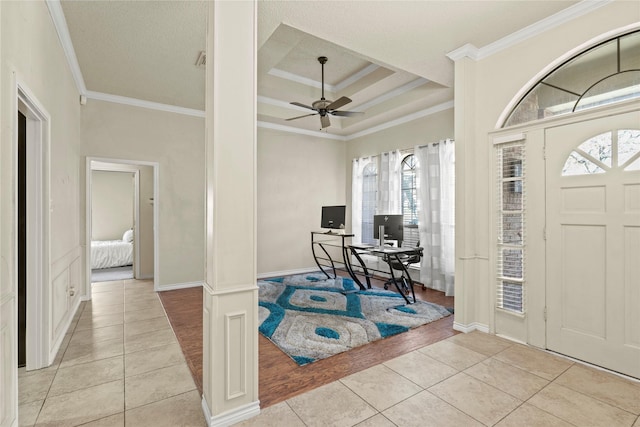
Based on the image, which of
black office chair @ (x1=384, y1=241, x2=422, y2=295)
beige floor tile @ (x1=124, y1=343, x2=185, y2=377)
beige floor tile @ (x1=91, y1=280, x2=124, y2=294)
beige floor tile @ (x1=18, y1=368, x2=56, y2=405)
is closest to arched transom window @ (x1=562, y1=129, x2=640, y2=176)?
black office chair @ (x1=384, y1=241, x2=422, y2=295)

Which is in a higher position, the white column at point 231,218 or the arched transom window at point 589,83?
the arched transom window at point 589,83

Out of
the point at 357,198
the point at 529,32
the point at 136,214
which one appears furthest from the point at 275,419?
the point at 136,214

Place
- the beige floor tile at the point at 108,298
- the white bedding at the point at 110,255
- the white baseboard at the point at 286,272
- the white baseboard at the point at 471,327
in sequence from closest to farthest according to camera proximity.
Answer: the white baseboard at the point at 471,327 < the beige floor tile at the point at 108,298 < the white baseboard at the point at 286,272 < the white bedding at the point at 110,255

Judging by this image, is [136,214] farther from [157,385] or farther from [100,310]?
[157,385]

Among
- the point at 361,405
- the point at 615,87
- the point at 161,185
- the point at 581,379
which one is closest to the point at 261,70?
the point at 161,185

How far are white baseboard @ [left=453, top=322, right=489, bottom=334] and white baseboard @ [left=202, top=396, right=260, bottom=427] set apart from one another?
7.36 ft

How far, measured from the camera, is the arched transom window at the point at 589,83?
238cm

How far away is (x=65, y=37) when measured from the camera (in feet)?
9.86

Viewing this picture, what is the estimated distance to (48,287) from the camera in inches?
98.3

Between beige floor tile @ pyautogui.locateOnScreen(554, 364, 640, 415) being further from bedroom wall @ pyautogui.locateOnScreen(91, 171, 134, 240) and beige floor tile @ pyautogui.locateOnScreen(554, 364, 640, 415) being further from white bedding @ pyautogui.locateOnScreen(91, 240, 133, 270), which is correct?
bedroom wall @ pyautogui.locateOnScreen(91, 171, 134, 240)

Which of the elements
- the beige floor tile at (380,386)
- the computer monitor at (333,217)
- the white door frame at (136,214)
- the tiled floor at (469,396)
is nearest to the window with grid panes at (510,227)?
the tiled floor at (469,396)

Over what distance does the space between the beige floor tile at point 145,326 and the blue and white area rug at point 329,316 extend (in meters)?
1.06

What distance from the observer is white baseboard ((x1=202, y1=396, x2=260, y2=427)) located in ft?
5.90

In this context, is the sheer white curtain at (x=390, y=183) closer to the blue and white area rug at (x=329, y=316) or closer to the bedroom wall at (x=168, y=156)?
the blue and white area rug at (x=329, y=316)
